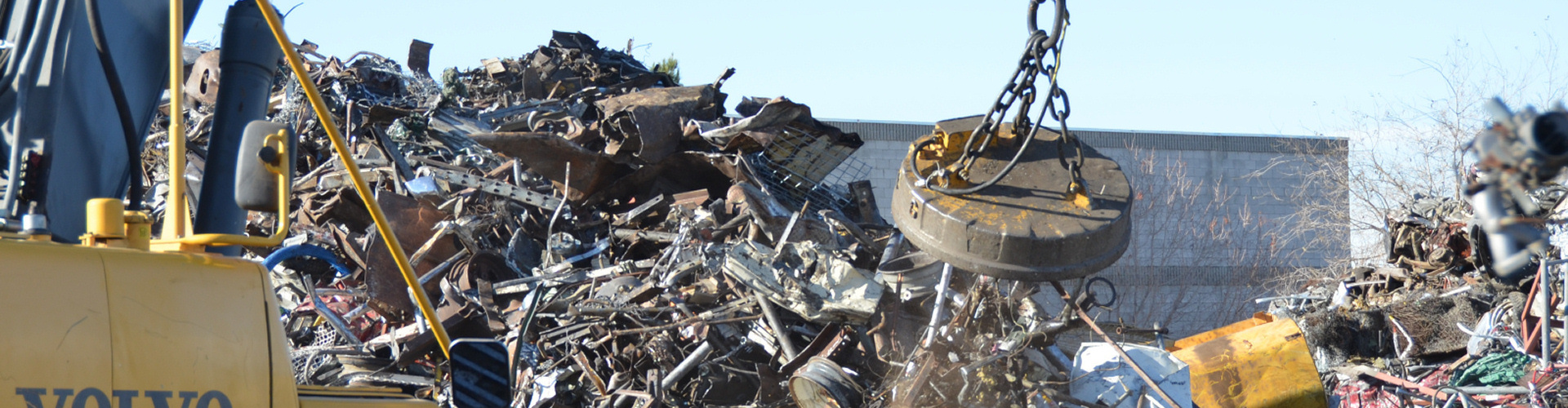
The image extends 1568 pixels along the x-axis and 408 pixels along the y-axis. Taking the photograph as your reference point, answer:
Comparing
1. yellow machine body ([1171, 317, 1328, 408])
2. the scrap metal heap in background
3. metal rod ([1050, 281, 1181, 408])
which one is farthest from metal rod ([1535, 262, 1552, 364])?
metal rod ([1050, 281, 1181, 408])

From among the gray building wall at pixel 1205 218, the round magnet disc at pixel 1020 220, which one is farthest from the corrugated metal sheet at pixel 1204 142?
the round magnet disc at pixel 1020 220

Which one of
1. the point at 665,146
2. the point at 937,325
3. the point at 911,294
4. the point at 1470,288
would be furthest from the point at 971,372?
the point at 1470,288

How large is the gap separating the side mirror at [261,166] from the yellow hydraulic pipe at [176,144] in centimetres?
13

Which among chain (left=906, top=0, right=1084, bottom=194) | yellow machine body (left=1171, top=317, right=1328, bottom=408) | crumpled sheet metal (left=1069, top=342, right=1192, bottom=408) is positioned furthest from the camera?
yellow machine body (left=1171, top=317, right=1328, bottom=408)

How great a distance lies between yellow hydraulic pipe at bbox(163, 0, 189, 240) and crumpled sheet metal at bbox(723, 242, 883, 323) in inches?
198

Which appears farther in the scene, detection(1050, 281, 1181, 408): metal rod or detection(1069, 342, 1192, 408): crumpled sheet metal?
detection(1069, 342, 1192, 408): crumpled sheet metal

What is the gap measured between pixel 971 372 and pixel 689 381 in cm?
200

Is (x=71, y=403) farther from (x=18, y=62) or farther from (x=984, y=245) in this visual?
(x=984, y=245)

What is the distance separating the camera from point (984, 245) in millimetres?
4340

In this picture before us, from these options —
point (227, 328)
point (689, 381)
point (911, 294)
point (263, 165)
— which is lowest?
point (689, 381)

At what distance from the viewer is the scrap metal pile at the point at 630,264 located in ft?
22.2

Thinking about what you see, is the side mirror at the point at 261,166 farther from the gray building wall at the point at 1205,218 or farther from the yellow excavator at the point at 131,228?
the gray building wall at the point at 1205,218

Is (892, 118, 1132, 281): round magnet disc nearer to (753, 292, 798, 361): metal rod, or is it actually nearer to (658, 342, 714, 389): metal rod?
(753, 292, 798, 361): metal rod

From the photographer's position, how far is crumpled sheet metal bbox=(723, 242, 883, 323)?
283 inches
